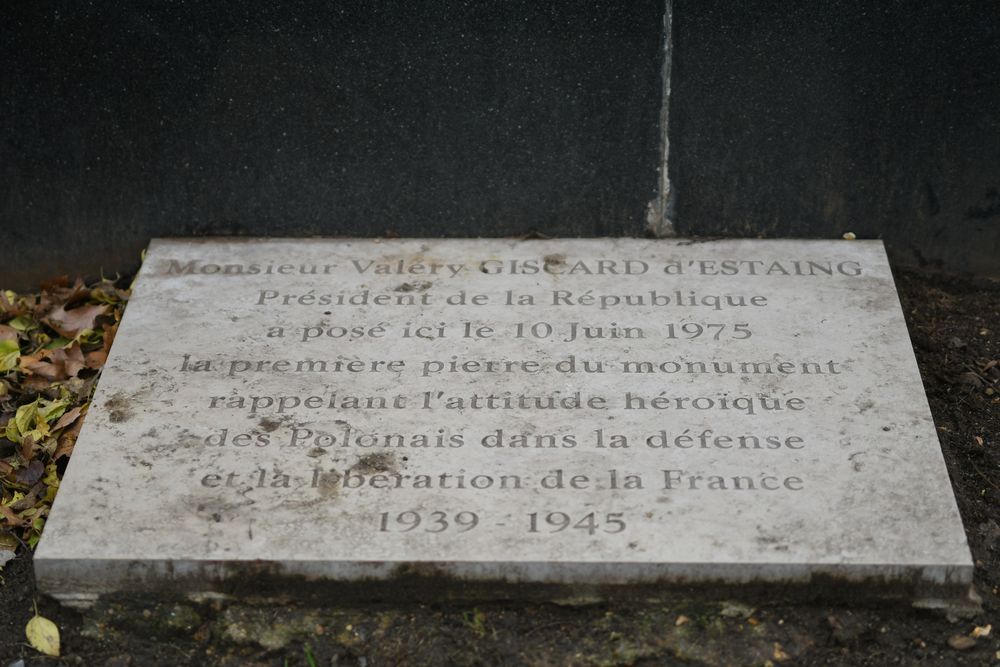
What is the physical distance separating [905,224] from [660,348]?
3.50 feet

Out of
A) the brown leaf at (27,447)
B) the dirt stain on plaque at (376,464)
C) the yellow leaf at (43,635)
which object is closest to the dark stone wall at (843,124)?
the dirt stain on plaque at (376,464)

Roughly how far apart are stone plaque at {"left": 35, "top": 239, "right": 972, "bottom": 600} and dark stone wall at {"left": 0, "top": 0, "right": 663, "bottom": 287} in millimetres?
144

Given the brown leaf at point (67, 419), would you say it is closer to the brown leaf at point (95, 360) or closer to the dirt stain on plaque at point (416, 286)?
the brown leaf at point (95, 360)

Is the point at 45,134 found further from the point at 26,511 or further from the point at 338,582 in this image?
the point at 338,582

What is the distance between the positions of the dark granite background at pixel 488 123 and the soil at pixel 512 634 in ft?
4.58

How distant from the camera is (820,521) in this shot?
8.52ft

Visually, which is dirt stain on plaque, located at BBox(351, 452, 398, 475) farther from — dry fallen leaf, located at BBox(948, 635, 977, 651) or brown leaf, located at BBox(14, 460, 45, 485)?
dry fallen leaf, located at BBox(948, 635, 977, 651)

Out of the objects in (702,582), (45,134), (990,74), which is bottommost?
(702,582)

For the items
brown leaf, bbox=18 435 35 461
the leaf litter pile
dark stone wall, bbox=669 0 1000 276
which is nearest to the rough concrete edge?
dark stone wall, bbox=669 0 1000 276

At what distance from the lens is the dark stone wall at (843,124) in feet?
11.2

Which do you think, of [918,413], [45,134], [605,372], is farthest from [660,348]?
[45,134]

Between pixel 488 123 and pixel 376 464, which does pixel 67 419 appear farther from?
pixel 488 123

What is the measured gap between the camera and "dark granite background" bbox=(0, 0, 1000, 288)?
11.3ft

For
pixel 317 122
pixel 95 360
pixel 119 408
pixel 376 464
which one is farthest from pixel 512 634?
pixel 317 122
